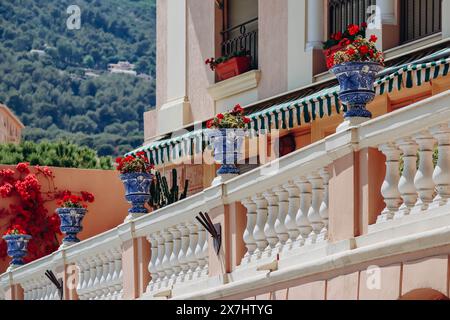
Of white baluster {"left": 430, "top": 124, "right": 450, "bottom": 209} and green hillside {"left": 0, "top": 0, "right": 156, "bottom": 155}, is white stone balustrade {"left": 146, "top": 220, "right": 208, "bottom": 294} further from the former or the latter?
green hillside {"left": 0, "top": 0, "right": 156, "bottom": 155}

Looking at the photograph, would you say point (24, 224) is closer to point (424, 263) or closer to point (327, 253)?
point (327, 253)

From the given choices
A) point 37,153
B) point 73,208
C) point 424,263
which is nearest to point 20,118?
point 37,153

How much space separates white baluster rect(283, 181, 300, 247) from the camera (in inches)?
452

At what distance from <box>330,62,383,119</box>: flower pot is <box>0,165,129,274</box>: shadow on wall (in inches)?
511

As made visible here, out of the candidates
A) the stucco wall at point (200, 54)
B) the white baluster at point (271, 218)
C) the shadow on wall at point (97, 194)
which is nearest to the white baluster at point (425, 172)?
the white baluster at point (271, 218)

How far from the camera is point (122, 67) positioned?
73.8m

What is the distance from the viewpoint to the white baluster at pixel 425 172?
31.2 feet

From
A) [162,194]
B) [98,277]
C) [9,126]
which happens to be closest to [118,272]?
[98,277]

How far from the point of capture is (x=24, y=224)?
2245 centimetres

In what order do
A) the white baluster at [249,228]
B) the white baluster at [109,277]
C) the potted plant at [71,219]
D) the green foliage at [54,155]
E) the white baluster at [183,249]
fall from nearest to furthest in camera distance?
1. the white baluster at [249,228]
2. the white baluster at [183,249]
3. the white baluster at [109,277]
4. the potted plant at [71,219]
5. the green foliage at [54,155]

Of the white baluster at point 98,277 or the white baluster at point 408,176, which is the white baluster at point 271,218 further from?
the white baluster at point 98,277

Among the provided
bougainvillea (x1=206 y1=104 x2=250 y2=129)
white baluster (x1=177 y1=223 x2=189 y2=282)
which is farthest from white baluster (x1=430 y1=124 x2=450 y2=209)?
white baluster (x1=177 y1=223 x2=189 y2=282)

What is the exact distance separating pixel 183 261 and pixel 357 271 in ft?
12.7

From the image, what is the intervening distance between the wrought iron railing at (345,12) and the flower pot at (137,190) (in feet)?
14.1
